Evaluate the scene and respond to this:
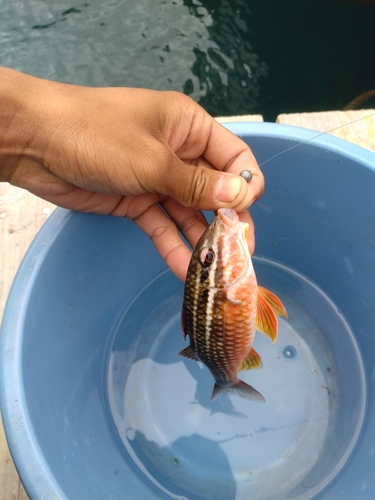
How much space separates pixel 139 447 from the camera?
2.47 m

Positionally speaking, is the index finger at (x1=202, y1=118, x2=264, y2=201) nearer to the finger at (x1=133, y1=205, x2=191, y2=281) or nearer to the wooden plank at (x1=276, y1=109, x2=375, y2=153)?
the finger at (x1=133, y1=205, x2=191, y2=281)

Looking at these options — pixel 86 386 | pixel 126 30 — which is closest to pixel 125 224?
pixel 86 386

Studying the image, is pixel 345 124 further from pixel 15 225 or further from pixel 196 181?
pixel 15 225

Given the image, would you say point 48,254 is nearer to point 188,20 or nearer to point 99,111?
point 99,111

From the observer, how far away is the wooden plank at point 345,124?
8.77ft

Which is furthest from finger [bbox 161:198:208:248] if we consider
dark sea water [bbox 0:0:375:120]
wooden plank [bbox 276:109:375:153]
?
dark sea water [bbox 0:0:375:120]

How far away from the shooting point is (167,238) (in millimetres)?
2150

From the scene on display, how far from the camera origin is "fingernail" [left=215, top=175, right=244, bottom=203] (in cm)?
166

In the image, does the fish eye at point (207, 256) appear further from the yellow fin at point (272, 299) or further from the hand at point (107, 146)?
the yellow fin at point (272, 299)

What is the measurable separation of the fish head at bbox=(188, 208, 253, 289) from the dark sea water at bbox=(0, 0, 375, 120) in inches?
122

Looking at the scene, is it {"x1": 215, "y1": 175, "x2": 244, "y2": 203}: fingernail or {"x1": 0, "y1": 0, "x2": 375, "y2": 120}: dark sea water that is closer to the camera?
{"x1": 215, "y1": 175, "x2": 244, "y2": 203}: fingernail

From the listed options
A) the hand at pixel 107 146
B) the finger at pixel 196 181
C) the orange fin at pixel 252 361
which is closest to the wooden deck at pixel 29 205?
the hand at pixel 107 146

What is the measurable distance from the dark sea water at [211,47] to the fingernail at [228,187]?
9.95ft

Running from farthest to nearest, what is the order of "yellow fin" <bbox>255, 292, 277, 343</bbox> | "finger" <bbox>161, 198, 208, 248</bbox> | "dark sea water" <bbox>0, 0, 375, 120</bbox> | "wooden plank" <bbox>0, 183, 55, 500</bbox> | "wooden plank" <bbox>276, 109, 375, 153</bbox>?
"dark sea water" <bbox>0, 0, 375, 120</bbox> → "wooden plank" <bbox>276, 109, 375, 153</bbox> → "wooden plank" <bbox>0, 183, 55, 500</bbox> → "finger" <bbox>161, 198, 208, 248</bbox> → "yellow fin" <bbox>255, 292, 277, 343</bbox>
